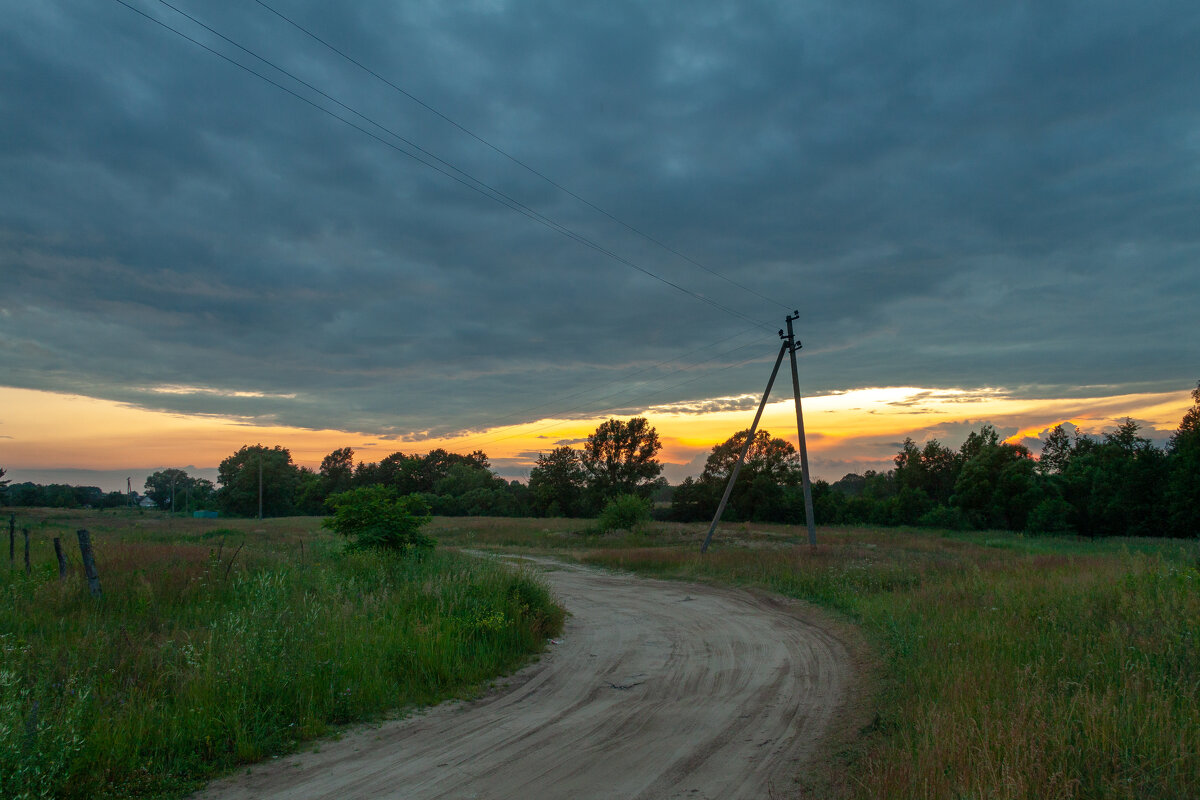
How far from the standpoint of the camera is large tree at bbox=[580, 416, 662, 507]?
8981 cm

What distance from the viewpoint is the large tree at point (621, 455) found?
295 ft

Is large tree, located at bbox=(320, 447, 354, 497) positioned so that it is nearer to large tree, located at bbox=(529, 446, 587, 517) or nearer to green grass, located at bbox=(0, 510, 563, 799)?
large tree, located at bbox=(529, 446, 587, 517)

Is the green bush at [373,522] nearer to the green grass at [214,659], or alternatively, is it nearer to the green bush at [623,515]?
the green grass at [214,659]

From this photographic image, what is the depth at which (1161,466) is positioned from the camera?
56531 mm

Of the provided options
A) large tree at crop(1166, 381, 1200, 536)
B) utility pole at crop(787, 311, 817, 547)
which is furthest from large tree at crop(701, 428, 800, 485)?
utility pole at crop(787, 311, 817, 547)

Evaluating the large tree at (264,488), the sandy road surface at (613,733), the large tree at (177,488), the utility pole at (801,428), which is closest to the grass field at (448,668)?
the sandy road surface at (613,733)

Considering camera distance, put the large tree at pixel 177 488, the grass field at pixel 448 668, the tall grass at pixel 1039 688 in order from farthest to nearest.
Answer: the large tree at pixel 177 488 → the grass field at pixel 448 668 → the tall grass at pixel 1039 688

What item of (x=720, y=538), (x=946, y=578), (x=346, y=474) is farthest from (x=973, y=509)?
(x=346, y=474)

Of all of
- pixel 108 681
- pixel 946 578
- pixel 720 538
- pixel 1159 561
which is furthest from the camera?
pixel 720 538

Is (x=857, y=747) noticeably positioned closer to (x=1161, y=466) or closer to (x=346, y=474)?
(x=1161, y=466)

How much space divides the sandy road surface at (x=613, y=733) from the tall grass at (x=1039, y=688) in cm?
83

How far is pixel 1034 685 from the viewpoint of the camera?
254 inches

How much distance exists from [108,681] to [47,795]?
256cm

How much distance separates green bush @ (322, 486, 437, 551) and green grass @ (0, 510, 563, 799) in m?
2.52
